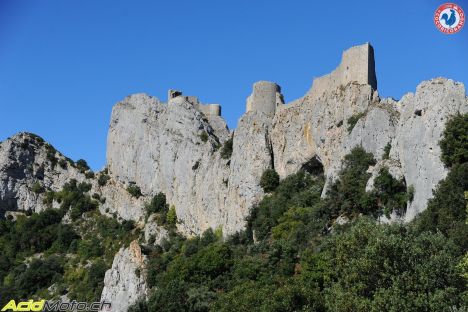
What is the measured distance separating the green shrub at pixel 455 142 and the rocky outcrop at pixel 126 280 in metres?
24.1

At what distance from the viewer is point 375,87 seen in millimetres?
53562

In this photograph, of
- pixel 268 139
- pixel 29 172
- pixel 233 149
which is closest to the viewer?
pixel 268 139

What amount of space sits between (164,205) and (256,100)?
14.1 meters

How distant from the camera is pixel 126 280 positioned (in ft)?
186

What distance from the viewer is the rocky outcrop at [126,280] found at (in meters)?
55.0

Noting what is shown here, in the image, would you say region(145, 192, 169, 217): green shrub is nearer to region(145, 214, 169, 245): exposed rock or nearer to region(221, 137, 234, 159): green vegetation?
region(145, 214, 169, 245): exposed rock

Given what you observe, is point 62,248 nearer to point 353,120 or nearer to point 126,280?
point 126,280

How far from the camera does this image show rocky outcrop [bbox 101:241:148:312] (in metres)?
55.0

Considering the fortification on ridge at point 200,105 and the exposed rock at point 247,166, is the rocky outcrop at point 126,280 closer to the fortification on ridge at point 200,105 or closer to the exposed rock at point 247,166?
the exposed rock at point 247,166

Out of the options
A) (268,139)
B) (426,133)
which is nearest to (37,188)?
(268,139)

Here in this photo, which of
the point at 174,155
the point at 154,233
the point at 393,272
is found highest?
the point at 174,155

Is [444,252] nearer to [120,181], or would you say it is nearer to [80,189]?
[120,181]

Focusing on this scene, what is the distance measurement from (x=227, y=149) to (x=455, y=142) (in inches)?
1082

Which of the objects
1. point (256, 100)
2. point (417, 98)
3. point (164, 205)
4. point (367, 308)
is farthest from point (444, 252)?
point (164, 205)
